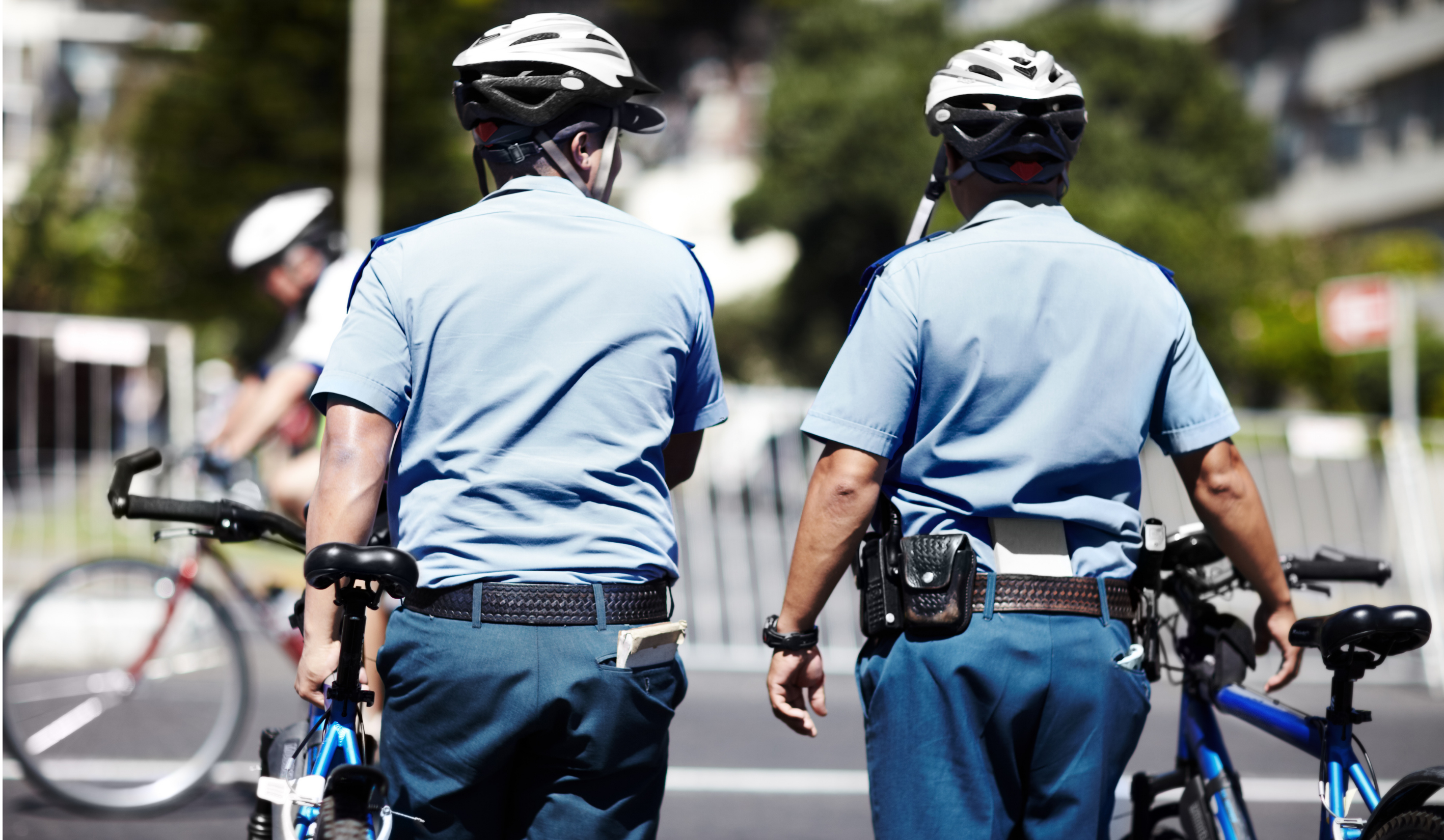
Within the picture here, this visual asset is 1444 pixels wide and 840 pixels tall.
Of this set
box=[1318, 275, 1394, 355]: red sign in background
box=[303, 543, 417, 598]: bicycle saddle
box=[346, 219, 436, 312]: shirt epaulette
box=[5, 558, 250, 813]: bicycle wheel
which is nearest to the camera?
box=[303, 543, 417, 598]: bicycle saddle

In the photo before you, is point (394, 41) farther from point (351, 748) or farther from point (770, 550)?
point (351, 748)

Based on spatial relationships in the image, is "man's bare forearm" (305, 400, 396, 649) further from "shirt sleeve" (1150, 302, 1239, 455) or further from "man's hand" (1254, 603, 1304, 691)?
"man's hand" (1254, 603, 1304, 691)

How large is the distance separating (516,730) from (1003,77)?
58.9 inches

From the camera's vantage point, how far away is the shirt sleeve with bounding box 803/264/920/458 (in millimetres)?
2715

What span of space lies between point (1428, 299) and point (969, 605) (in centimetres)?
2971

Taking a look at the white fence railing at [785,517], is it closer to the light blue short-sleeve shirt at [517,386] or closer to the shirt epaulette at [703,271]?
the shirt epaulette at [703,271]

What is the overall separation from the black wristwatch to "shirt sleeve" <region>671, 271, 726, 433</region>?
0.40 metres

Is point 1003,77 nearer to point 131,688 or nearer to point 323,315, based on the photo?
point 323,315

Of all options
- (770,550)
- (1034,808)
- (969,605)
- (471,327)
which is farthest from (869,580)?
(770,550)

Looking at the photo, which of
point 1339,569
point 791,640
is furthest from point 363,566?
point 1339,569

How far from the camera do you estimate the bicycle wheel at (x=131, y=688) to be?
5020 millimetres

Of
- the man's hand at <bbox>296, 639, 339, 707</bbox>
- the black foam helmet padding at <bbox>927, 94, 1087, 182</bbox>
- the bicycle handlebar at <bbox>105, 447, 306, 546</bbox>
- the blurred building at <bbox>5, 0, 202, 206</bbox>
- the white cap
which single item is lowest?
the man's hand at <bbox>296, 639, 339, 707</bbox>

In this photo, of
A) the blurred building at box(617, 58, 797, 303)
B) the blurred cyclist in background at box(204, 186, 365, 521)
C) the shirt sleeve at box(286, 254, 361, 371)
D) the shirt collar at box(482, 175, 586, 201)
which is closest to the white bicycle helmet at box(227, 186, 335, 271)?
the blurred cyclist in background at box(204, 186, 365, 521)

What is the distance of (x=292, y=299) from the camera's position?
17.0 feet
